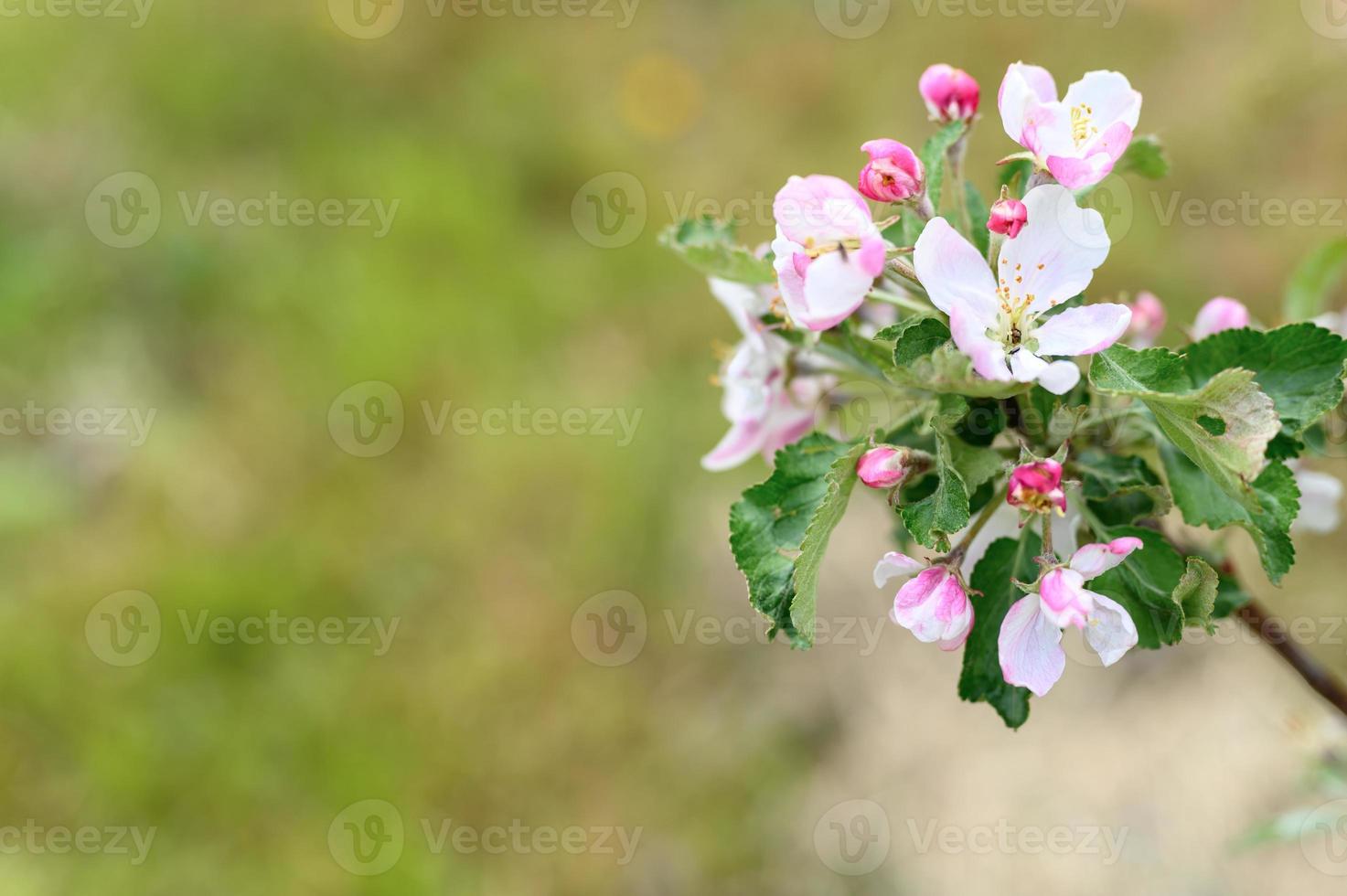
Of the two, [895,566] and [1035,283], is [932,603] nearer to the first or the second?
[895,566]

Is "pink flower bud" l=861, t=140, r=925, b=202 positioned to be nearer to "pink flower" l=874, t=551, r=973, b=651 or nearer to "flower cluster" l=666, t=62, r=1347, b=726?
"flower cluster" l=666, t=62, r=1347, b=726

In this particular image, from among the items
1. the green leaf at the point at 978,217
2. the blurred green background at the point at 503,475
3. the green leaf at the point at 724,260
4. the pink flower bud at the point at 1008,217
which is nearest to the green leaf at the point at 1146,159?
the green leaf at the point at 978,217

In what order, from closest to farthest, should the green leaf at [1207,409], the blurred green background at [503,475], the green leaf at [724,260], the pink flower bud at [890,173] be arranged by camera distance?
the green leaf at [1207,409] < the pink flower bud at [890,173] < the green leaf at [724,260] < the blurred green background at [503,475]

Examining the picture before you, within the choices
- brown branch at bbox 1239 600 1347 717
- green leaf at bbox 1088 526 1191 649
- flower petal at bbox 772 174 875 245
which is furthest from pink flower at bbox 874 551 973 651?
brown branch at bbox 1239 600 1347 717

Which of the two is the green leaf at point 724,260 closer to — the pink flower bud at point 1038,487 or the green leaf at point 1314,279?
the pink flower bud at point 1038,487

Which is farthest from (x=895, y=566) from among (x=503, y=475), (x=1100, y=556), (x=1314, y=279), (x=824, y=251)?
(x=503, y=475)
